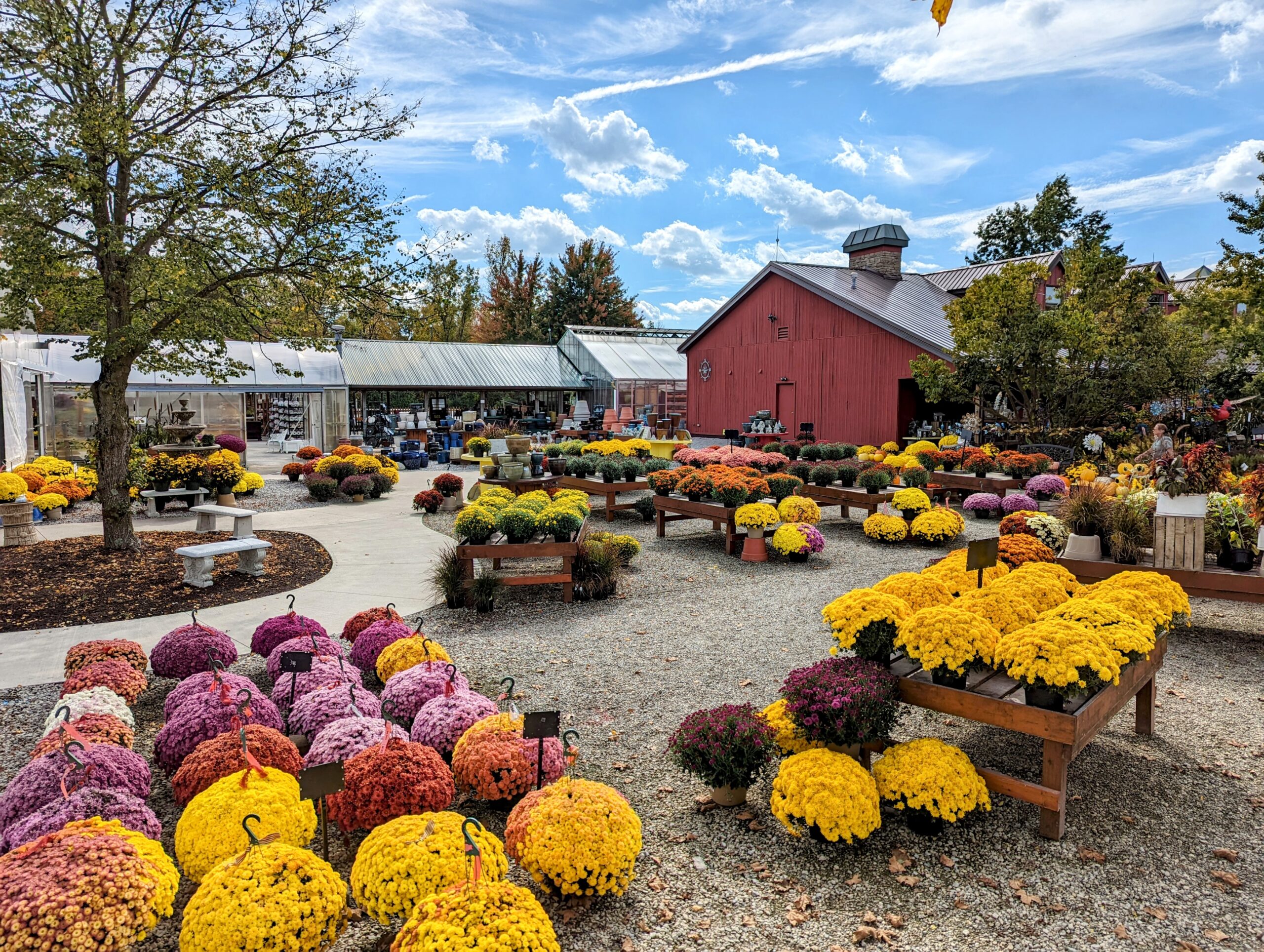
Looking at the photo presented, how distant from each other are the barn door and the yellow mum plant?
2356cm

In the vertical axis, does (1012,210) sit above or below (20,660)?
above

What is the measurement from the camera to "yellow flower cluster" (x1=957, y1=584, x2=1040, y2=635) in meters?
3.96

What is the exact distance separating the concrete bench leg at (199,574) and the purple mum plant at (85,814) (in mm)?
5110

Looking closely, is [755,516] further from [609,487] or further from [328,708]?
[328,708]

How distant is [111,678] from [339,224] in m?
5.75

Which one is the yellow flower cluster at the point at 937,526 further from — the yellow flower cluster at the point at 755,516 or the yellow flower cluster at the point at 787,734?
the yellow flower cluster at the point at 787,734

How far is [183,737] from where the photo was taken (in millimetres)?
3920

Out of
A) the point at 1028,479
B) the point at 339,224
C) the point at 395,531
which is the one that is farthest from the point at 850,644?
the point at 1028,479

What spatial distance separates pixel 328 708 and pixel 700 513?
6.60m

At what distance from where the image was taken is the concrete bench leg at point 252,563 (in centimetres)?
859

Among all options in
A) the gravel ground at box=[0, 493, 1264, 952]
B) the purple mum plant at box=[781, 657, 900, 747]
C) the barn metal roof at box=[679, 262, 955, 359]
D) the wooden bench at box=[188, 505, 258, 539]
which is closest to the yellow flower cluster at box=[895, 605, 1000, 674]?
the purple mum plant at box=[781, 657, 900, 747]

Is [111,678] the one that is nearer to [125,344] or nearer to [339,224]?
[125,344]

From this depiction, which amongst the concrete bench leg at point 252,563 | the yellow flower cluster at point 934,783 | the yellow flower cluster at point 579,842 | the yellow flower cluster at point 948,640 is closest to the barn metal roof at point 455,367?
the concrete bench leg at point 252,563

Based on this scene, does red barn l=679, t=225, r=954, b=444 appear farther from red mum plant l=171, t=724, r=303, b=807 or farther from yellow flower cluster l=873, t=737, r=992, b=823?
red mum plant l=171, t=724, r=303, b=807
